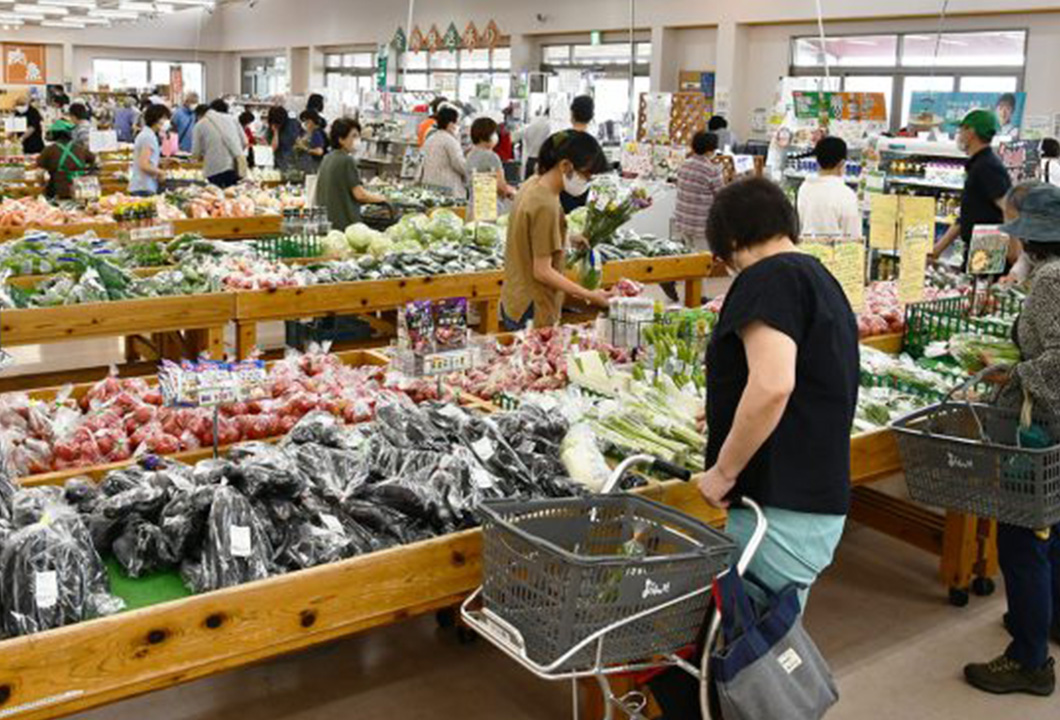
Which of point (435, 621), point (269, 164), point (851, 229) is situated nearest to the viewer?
point (435, 621)

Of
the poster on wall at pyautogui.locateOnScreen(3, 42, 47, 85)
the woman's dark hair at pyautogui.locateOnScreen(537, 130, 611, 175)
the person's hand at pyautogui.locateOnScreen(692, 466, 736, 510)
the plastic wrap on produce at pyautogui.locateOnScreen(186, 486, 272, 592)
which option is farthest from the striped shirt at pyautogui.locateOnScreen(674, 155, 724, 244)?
the poster on wall at pyautogui.locateOnScreen(3, 42, 47, 85)

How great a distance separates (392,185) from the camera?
10.5 metres

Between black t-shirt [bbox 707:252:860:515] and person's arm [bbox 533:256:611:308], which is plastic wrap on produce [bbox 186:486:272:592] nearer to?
black t-shirt [bbox 707:252:860:515]

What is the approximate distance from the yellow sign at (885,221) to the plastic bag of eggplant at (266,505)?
3006mm

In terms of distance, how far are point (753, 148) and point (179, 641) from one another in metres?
12.7

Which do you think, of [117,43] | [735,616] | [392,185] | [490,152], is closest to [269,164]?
[392,185]

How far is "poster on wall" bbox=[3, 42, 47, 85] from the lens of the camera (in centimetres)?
2986

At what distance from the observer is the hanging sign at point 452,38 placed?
2066 centimetres

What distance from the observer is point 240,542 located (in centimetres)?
270

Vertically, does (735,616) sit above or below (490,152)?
below

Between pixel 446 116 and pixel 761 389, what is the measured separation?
703 centimetres

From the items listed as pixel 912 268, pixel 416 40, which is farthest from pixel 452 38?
pixel 912 268

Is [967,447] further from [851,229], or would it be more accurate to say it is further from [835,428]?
[851,229]

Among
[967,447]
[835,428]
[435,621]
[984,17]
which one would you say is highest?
[984,17]
